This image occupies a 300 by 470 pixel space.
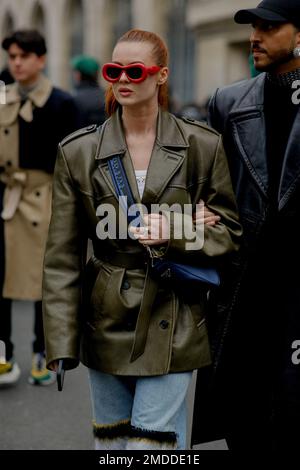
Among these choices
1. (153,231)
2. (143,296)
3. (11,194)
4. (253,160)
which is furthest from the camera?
(11,194)

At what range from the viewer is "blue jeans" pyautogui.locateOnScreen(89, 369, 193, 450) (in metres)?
2.89

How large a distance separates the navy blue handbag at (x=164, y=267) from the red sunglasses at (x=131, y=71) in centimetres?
27

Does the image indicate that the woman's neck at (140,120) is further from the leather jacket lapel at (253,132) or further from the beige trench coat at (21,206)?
the beige trench coat at (21,206)

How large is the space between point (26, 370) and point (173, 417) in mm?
2842

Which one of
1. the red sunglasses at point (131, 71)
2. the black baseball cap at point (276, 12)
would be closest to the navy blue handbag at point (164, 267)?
the red sunglasses at point (131, 71)

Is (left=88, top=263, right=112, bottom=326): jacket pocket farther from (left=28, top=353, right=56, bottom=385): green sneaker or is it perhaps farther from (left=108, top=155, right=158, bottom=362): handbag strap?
(left=28, top=353, right=56, bottom=385): green sneaker

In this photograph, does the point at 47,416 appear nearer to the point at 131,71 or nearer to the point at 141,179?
the point at 141,179

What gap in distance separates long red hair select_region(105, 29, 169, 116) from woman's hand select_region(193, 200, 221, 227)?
42 centimetres

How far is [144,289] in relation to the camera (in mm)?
2867

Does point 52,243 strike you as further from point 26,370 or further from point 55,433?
point 26,370

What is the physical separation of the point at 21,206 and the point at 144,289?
270 cm

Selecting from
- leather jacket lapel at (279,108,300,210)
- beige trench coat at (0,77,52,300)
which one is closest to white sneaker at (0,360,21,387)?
beige trench coat at (0,77,52,300)

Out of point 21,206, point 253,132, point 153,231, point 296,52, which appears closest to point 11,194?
point 21,206

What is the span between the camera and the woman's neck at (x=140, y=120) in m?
2.96
